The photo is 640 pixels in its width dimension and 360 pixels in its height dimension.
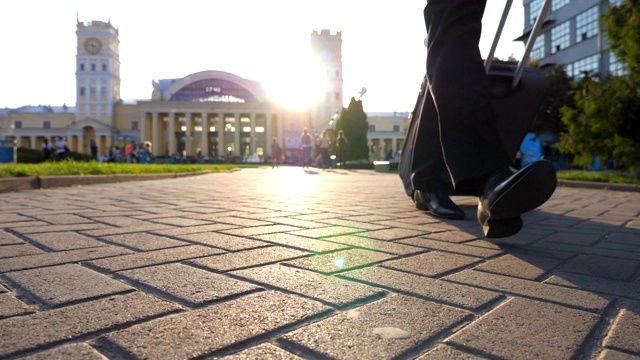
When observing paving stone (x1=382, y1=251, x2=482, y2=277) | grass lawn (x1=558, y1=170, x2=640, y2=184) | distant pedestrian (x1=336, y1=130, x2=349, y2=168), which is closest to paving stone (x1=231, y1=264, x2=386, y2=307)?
paving stone (x1=382, y1=251, x2=482, y2=277)

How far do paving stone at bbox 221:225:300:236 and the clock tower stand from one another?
306ft

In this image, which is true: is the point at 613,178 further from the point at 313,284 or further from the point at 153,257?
the point at 153,257

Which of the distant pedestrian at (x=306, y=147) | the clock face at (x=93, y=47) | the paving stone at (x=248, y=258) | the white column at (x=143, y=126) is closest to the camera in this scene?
the paving stone at (x=248, y=258)

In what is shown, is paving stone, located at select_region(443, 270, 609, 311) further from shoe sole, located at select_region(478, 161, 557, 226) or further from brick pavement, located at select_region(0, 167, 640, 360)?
shoe sole, located at select_region(478, 161, 557, 226)

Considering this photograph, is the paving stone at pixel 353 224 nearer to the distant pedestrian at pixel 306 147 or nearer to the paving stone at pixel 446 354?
the paving stone at pixel 446 354

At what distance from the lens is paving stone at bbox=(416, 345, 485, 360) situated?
112cm

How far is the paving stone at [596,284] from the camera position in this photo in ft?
5.60

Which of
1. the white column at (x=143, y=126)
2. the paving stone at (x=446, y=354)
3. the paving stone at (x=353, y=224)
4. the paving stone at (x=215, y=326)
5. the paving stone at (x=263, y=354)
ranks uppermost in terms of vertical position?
the white column at (x=143, y=126)

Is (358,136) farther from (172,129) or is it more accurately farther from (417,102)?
(172,129)

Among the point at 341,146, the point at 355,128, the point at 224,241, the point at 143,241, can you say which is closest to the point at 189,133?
the point at 355,128

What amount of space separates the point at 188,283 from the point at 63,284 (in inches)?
17.3

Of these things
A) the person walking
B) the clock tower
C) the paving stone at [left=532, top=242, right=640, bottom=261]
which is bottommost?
the paving stone at [left=532, top=242, right=640, bottom=261]

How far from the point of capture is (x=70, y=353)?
1.11 metres

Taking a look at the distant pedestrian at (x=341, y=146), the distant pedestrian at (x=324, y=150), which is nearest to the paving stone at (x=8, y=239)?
the distant pedestrian at (x=324, y=150)
